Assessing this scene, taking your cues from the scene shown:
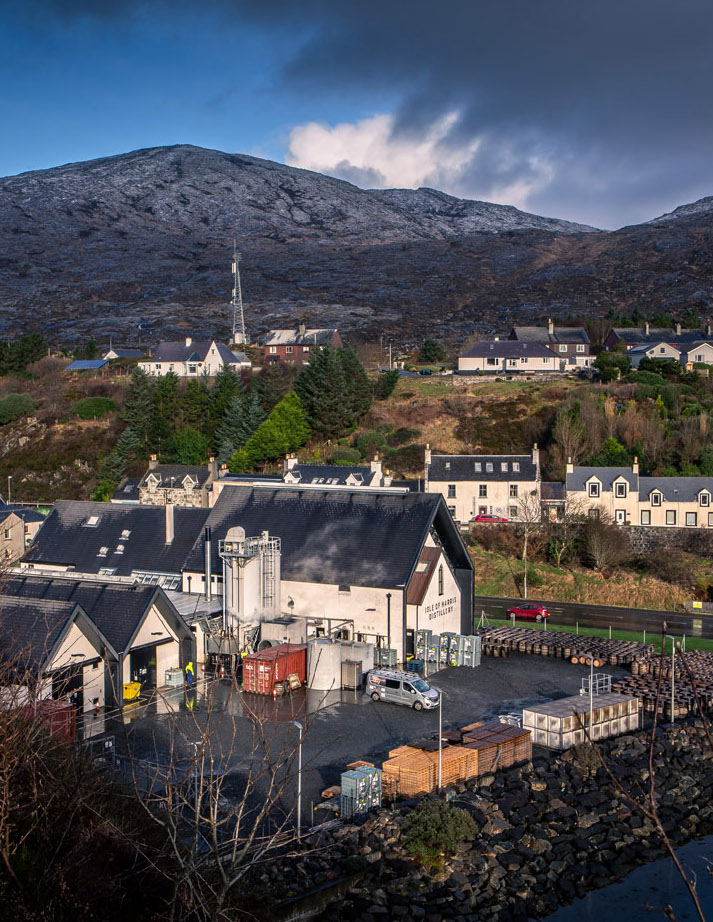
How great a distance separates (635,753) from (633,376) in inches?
1894

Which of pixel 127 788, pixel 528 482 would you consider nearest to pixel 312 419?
pixel 528 482

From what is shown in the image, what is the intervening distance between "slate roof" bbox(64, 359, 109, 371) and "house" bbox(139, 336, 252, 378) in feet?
15.1

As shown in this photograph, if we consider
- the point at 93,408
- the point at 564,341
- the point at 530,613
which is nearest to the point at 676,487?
the point at 530,613

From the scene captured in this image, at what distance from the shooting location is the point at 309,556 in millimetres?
31297

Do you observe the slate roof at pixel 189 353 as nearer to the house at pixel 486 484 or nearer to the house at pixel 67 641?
the house at pixel 486 484

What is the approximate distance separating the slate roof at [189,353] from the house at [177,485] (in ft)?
89.6

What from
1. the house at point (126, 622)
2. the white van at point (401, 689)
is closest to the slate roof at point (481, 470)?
the white van at point (401, 689)

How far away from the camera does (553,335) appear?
280 feet

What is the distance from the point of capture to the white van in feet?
81.3

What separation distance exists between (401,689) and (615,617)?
1546 cm

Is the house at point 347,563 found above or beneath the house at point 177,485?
beneath

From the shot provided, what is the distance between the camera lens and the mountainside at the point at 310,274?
13475 centimetres

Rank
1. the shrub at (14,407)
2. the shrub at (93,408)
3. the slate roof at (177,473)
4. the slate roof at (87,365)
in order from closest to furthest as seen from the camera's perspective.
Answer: the slate roof at (177,473)
the shrub at (93,408)
the shrub at (14,407)
the slate roof at (87,365)

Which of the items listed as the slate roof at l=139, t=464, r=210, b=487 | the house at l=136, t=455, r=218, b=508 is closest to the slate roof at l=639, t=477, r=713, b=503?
the house at l=136, t=455, r=218, b=508
